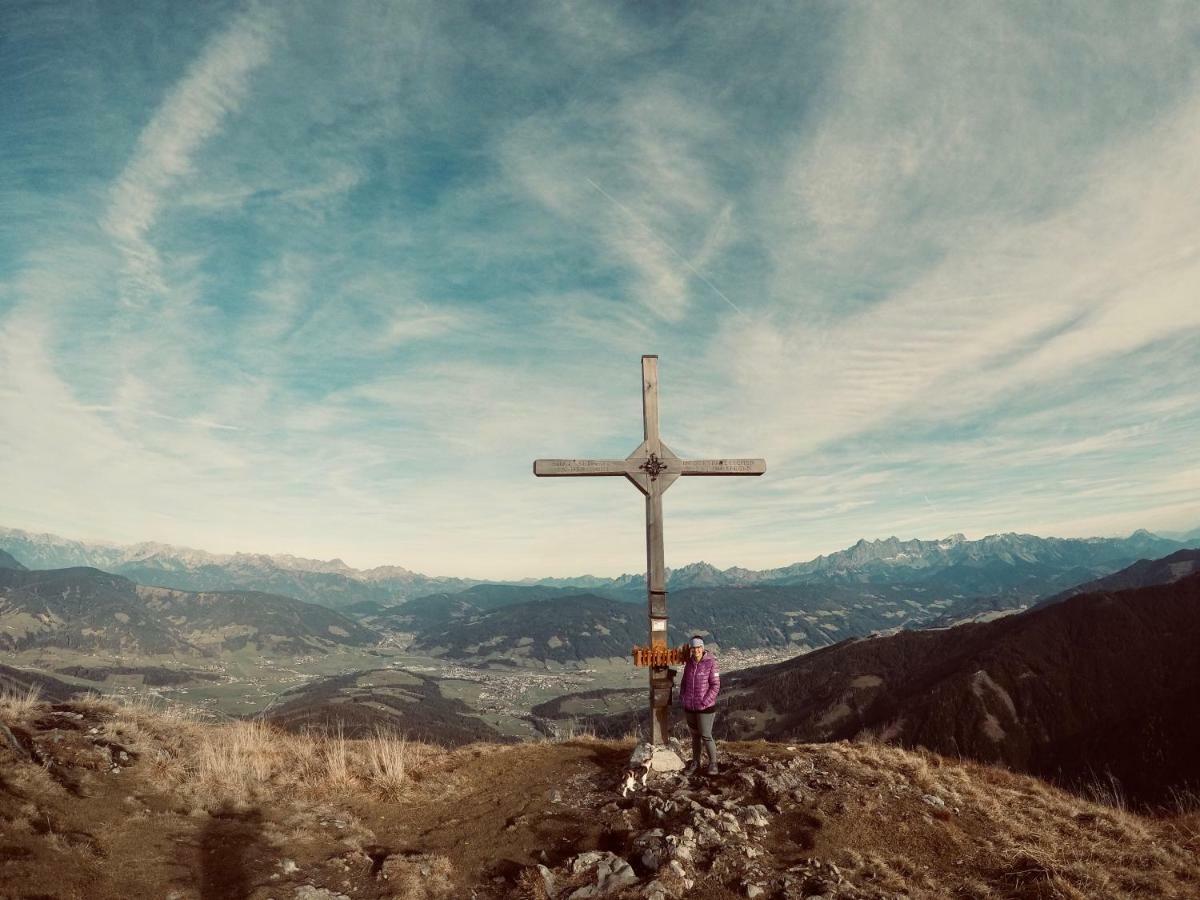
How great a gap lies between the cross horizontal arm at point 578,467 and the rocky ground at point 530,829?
7.72m

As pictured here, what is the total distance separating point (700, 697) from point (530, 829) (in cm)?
474

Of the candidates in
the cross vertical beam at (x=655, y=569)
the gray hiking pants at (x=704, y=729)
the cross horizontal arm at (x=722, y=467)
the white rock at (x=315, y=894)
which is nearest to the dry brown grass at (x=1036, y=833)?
the gray hiking pants at (x=704, y=729)

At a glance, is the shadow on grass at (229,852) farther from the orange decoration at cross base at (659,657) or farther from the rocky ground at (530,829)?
the orange decoration at cross base at (659,657)

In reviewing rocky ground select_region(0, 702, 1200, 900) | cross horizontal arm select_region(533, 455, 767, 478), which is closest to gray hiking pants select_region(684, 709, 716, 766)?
rocky ground select_region(0, 702, 1200, 900)

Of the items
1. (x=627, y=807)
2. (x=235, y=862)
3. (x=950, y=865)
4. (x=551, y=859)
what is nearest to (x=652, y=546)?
(x=627, y=807)

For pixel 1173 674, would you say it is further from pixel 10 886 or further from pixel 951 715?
pixel 10 886

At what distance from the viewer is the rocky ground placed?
920 cm

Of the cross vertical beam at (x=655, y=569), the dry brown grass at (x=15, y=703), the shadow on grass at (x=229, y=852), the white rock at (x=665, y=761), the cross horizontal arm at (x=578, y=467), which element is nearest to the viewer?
the shadow on grass at (x=229, y=852)

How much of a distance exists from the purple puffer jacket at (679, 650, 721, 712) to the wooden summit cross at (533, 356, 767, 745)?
968mm

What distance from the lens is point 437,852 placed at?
11117 mm

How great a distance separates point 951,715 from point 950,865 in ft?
732

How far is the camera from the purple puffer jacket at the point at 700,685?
14484mm

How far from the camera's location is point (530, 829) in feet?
39.9

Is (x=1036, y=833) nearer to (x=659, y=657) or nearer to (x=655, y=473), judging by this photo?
(x=659, y=657)
